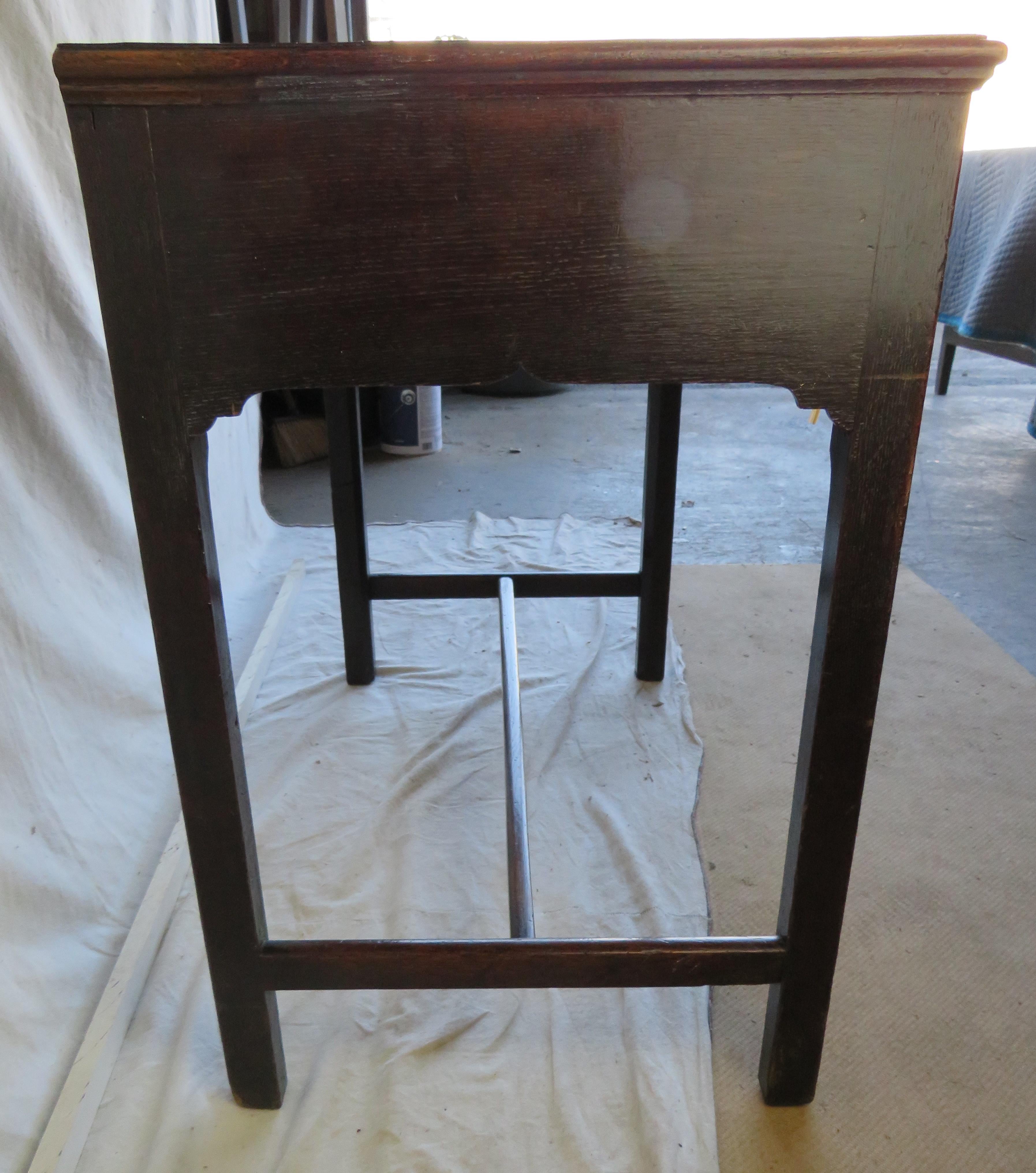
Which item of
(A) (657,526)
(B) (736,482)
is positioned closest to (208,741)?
(A) (657,526)

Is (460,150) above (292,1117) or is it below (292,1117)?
above

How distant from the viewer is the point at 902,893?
1.06 m

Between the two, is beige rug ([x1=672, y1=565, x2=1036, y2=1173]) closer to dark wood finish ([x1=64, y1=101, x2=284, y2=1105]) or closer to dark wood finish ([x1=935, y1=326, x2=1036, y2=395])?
dark wood finish ([x1=64, y1=101, x2=284, y2=1105])

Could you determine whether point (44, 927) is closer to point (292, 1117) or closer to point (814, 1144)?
point (292, 1117)

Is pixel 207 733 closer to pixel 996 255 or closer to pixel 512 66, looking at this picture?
pixel 512 66

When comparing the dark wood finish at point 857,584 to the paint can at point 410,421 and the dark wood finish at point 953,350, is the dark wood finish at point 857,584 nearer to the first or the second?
the dark wood finish at point 953,350

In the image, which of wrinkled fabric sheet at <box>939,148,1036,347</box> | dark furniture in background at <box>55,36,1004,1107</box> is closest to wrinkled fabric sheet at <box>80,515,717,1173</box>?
dark furniture in background at <box>55,36,1004,1107</box>

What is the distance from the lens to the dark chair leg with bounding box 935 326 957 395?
378 centimetres

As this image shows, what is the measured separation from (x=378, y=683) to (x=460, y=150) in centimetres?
107

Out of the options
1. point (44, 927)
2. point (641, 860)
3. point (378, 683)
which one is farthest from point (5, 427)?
point (641, 860)

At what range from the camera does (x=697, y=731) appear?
137cm

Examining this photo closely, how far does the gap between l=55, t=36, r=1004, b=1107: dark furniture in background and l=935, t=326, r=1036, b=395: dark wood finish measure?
1993 millimetres

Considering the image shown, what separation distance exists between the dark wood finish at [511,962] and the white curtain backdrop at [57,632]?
0.87 feet

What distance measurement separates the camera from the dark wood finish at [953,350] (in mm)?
2324
